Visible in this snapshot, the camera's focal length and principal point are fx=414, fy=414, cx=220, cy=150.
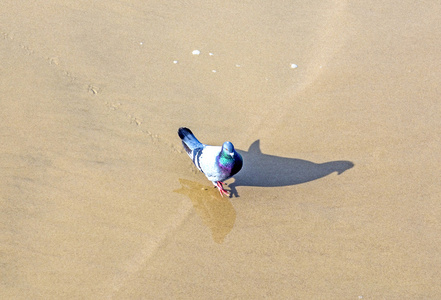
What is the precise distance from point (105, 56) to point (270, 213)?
11.1ft

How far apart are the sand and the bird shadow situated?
0.02 m

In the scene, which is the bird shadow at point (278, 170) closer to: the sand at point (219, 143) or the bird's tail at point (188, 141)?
the sand at point (219, 143)

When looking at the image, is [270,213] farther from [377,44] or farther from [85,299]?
[377,44]

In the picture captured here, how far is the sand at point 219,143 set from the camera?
364cm

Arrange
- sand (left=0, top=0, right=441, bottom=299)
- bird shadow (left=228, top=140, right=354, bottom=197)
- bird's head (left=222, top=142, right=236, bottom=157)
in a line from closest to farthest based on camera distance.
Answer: sand (left=0, top=0, right=441, bottom=299), bird's head (left=222, top=142, right=236, bottom=157), bird shadow (left=228, top=140, right=354, bottom=197)

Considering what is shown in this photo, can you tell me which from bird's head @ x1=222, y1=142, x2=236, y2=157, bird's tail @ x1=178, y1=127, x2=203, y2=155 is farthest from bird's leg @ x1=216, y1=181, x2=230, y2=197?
bird's head @ x1=222, y1=142, x2=236, y2=157

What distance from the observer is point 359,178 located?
174 inches

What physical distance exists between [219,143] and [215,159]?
2.80 feet

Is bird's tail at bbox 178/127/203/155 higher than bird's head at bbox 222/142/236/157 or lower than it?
higher

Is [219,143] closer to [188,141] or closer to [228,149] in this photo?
[188,141]

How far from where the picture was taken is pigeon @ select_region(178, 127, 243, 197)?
3.88 metres

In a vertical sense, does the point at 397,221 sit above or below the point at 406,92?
below

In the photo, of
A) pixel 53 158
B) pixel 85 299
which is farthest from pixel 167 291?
pixel 53 158

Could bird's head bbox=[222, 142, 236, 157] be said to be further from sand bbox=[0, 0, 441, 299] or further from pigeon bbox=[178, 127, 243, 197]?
sand bbox=[0, 0, 441, 299]
